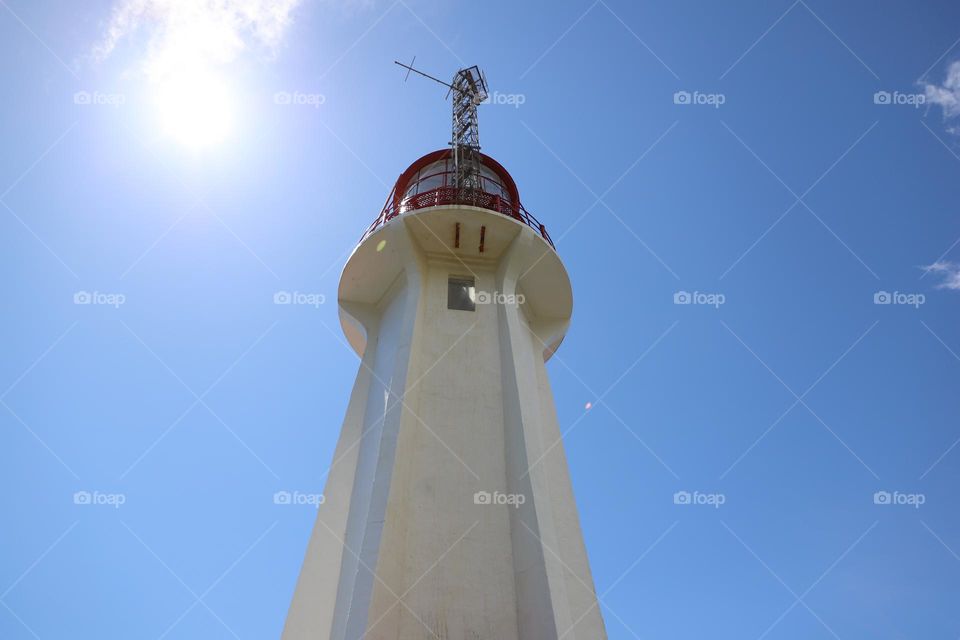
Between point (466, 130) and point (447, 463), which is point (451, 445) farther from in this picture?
point (466, 130)

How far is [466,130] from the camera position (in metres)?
17.7

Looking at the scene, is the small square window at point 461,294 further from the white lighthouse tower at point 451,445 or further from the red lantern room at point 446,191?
the red lantern room at point 446,191

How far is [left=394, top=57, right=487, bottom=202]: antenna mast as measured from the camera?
50.0 ft

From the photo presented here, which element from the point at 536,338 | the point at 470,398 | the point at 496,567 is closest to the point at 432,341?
the point at 470,398

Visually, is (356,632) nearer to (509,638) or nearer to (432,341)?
(509,638)

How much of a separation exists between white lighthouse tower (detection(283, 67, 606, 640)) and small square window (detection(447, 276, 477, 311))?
31 millimetres

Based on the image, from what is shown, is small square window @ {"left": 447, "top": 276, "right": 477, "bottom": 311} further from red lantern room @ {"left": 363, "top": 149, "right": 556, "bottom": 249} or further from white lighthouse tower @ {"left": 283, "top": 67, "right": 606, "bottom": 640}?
red lantern room @ {"left": 363, "top": 149, "right": 556, "bottom": 249}

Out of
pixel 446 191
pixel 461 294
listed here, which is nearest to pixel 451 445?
pixel 461 294

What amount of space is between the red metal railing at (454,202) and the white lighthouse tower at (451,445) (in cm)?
5

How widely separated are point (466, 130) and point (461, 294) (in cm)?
602

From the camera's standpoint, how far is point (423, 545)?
9.82 m

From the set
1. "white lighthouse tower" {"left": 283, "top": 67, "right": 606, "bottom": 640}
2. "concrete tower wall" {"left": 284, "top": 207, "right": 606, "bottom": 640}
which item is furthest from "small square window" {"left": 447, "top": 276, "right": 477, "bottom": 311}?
"concrete tower wall" {"left": 284, "top": 207, "right": 606, "bottom": 640}

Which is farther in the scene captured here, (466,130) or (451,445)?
(466,130)

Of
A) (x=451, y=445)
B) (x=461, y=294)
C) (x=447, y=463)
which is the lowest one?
(x=447, y=463)
